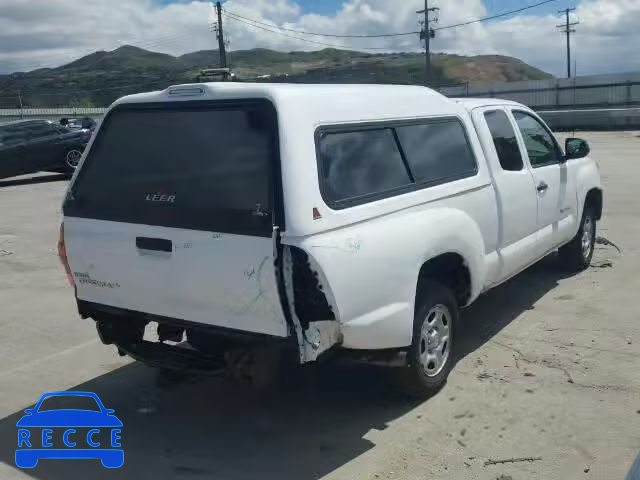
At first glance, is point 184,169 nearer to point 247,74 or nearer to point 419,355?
point 419,355

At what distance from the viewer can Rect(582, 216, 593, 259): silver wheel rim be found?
7.27 metres

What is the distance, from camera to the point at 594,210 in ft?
24.6

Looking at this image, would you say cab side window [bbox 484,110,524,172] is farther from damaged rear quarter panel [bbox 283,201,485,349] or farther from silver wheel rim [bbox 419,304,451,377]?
silver wheel rim [bbox 419,304,451,377]

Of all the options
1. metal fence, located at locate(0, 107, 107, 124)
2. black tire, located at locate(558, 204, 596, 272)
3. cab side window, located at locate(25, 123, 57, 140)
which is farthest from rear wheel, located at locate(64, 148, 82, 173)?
metal fence, located at locate(0, 107, 107, 124)

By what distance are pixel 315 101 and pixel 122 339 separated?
1.91 meters

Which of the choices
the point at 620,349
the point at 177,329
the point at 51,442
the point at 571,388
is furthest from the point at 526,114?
the point at 51,442

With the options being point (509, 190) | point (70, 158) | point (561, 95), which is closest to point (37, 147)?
point (70, 158)

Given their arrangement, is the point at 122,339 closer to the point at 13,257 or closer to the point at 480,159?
the point at 480,159

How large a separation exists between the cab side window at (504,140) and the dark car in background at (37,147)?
13.7 meters

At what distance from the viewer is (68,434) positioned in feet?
13.8

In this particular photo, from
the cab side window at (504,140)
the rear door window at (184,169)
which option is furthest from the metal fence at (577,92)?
the rear door window at (184,169)

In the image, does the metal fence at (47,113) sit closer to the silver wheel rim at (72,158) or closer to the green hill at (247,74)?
the green hill at (247,74)

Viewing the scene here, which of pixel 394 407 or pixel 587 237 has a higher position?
pixel 587 237

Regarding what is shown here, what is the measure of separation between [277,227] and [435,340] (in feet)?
5.23
